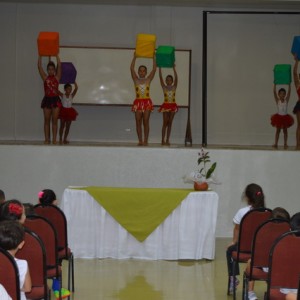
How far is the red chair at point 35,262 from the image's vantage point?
4.13m

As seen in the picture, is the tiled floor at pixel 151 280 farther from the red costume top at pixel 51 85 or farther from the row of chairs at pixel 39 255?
the red costume top at pixel 51 85

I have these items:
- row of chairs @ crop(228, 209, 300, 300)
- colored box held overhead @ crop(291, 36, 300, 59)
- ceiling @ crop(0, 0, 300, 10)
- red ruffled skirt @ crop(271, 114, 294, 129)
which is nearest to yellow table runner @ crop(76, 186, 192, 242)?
row of chairs @ crop(228, 209, 300, 300)

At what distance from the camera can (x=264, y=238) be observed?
479 centimetres

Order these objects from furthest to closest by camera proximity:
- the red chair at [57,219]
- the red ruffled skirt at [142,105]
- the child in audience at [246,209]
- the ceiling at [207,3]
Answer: the ceiling at [207,3]
the red ruffled skirt at [142,105]
the child in audience at [246,209]
the red chair at [57,219]

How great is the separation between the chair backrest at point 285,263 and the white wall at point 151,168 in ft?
17.2

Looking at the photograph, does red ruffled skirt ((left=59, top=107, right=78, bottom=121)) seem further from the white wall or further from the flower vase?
the flower vase

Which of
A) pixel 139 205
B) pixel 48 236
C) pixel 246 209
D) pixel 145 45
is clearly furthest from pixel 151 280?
pixel 145 45

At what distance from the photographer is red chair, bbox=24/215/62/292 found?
4.79 metres

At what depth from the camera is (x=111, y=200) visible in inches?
284

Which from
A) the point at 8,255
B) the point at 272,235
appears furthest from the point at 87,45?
the point at 8,255

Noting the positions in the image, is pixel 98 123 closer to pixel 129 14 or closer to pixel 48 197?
pixel 129 14

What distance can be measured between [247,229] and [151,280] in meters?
1.48

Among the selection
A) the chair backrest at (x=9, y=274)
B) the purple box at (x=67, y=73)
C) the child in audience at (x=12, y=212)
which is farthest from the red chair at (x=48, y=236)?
the purple box at (x=67, y=73)

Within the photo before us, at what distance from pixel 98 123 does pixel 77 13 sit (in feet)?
7.62
